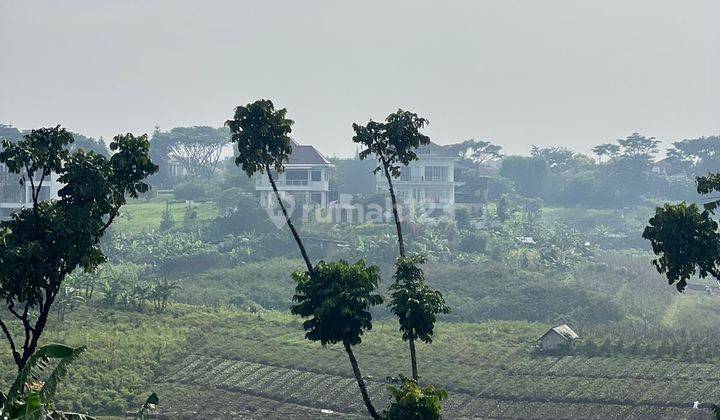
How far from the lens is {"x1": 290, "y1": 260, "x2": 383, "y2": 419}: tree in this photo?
1374 inches

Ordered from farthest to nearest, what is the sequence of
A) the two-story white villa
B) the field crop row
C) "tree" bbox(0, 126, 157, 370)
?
the two-story white villa, the field crop row, "tree" bbox(0, 126, 157, 370)

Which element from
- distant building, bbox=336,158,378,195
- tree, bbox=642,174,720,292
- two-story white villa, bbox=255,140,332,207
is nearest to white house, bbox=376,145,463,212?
two-story white villa, bbox=255,140,332,207

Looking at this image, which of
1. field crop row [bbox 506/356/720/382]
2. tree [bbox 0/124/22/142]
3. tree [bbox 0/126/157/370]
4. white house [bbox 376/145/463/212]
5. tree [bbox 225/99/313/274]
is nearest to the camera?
tree [bbox 0/126/157/370]

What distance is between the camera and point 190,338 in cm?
6231

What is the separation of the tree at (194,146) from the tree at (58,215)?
400ft

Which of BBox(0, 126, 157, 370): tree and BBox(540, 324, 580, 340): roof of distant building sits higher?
BBox(0, 126, 157, 370): tree

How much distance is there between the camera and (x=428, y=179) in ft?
405

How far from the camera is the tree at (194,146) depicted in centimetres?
15625

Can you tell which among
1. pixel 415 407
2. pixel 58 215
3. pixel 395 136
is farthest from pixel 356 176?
pixel 415 407

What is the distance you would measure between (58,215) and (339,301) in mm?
9521

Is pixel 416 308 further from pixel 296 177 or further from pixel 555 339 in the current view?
pixel 296 177

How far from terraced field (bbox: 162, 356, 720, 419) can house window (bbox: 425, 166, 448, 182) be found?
2616 inches

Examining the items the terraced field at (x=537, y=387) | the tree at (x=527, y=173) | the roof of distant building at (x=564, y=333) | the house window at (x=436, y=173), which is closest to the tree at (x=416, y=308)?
the terraced field at (x=537, y=387)

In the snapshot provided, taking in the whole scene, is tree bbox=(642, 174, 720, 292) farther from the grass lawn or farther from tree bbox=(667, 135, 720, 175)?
tree bbox=(667, 135, 720, 175)
